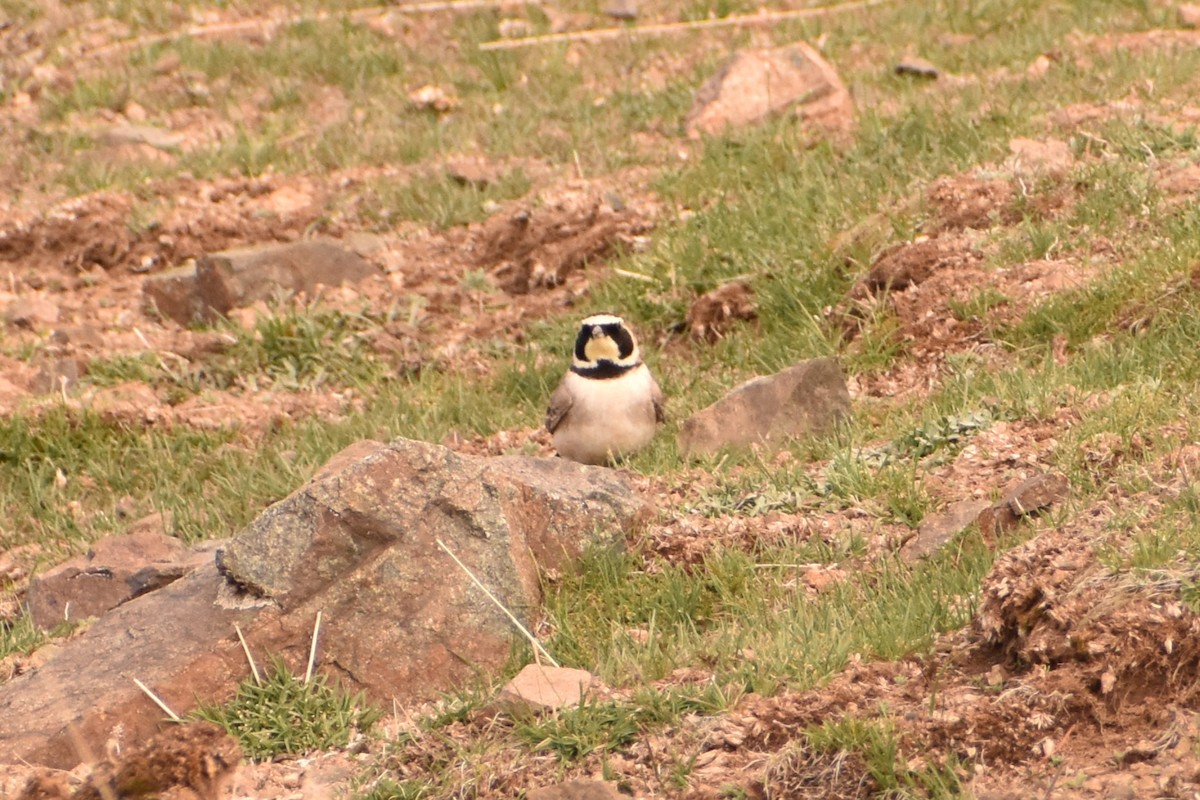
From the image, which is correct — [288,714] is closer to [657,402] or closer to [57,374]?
[657,402]

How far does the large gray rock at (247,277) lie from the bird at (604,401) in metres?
2.72

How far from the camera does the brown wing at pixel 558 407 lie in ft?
23.9

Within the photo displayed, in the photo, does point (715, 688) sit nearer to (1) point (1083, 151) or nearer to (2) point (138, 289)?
(1) point (1083, 151)

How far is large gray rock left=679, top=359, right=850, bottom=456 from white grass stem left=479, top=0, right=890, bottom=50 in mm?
6373

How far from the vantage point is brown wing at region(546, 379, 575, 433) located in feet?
23.9

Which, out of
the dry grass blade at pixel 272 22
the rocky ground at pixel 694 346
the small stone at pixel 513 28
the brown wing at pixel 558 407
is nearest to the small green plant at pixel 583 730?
the rocky ground at pixel 694 346

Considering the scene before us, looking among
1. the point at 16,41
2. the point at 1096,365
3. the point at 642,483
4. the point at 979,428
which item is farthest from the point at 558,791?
the point at 16,41

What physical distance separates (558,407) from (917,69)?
4884 mm

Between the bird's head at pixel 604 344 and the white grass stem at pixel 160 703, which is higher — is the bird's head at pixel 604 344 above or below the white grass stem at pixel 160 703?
above

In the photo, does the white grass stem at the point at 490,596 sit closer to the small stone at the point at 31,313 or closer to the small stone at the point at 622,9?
the small stone at the point at 31,313

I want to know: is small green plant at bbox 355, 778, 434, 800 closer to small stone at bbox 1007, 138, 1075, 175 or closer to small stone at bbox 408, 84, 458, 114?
small stone at bbox 1007, 138, 1075, 175


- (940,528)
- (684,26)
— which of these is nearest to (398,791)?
(940,528)

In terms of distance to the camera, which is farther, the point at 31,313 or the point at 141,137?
the point at 141,137

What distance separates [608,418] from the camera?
7043mm
